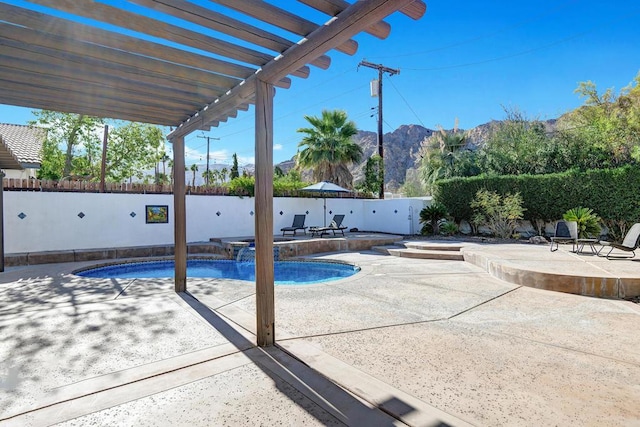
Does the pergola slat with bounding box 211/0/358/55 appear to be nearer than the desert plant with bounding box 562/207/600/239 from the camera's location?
Yes

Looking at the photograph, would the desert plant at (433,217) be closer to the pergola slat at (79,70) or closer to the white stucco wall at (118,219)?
the white stucco wall at (118,219)

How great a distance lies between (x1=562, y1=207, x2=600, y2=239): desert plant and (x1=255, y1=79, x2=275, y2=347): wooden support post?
37.5 feet

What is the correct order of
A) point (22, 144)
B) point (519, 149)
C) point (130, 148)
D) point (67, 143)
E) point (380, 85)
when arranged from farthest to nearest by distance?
point (380, 85) < point (130, 148) < point (67, 143) < point (22, 144) < point (519, 149)

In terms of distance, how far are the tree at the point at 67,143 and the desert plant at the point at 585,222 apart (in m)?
20.5

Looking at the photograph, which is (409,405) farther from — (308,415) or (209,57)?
(209,57)

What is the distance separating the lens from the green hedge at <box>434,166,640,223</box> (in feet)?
34.4

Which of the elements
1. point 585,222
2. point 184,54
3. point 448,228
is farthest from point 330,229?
point 184,54

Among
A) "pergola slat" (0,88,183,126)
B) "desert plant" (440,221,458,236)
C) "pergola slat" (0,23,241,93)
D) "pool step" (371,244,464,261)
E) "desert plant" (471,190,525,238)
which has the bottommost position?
"pool step" (371,244,464,261)

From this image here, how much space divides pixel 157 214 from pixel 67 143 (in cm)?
900

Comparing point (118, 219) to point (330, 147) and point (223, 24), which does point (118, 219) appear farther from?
point (330, 147)

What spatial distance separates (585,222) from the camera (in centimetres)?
1044

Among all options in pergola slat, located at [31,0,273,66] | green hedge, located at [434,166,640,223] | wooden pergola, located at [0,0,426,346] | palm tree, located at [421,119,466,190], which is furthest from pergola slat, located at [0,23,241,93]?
palm tree, located at [421,119,466,190]

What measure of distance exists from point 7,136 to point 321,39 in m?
19.9

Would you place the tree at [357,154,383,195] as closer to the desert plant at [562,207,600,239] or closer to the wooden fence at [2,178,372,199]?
the wooden fence at [2,178,372,199]
